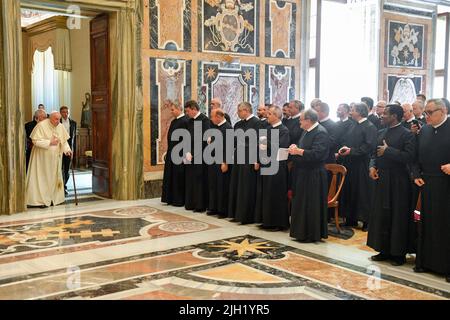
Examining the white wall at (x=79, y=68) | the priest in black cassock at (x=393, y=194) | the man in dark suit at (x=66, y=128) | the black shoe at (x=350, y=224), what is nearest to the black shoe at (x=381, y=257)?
the priest in black cassock at (x=393, y=194)

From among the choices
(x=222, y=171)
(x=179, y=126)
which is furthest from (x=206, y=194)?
(x=179, y=126)

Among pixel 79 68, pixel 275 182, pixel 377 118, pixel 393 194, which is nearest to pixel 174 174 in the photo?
pixel 275 182

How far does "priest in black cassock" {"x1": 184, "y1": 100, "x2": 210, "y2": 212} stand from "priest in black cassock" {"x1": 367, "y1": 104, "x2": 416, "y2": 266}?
329cm

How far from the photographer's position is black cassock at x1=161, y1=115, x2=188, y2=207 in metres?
8.68

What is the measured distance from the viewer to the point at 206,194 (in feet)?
27.2

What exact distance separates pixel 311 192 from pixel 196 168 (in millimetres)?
2592

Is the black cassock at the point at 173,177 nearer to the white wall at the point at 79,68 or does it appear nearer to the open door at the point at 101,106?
the open door at the point at 101,106

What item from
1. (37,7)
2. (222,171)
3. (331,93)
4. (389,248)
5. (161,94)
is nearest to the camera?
(389,248)

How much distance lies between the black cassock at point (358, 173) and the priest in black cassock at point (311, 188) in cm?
111

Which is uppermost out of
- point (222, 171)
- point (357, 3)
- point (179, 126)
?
point (357, 3)

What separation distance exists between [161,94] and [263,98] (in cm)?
236

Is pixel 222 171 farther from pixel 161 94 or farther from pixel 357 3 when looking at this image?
pixel 357 3

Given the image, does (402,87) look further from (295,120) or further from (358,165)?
(358,165)

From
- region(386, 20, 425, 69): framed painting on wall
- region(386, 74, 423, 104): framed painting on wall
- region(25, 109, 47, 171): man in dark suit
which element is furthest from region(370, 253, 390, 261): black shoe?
region(386, 20, 425, 69): framed painting on wall
